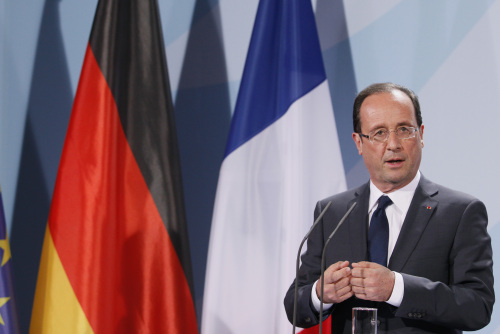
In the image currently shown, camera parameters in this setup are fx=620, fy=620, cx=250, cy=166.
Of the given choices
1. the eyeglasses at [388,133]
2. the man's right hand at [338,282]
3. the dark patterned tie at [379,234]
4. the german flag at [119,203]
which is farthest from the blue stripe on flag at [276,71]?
the man's right hand at [338,282]

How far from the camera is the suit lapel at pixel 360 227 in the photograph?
192 cm

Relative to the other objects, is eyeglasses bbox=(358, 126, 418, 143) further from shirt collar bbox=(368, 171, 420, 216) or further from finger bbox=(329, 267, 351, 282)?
finger bbox=(329, 267, 351, 282)

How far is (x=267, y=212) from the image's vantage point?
2707mm

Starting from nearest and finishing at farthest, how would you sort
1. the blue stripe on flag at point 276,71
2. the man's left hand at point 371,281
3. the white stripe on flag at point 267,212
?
1. the man's left hand at point 371,281
2. the white stripe on flag at point 267,212
3. the blue stripe on flag at point 276,71

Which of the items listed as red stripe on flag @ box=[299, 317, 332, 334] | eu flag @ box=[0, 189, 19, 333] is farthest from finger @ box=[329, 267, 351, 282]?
eu flag @ box=[0, 189, 19, 333]

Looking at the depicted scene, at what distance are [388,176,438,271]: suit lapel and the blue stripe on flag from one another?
958mm

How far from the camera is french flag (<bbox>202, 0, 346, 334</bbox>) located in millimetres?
2639

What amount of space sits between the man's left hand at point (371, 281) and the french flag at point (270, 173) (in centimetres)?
93

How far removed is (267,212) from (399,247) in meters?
0.93

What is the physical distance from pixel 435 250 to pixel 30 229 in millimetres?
2051

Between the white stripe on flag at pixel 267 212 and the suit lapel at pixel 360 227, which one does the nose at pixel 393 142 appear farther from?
the white stripe on flag at pixel 267 212

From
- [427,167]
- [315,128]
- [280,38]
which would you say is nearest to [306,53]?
[280,38]

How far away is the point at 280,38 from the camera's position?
Result: 2820 mm

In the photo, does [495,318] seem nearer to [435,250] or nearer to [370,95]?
[435,250]
